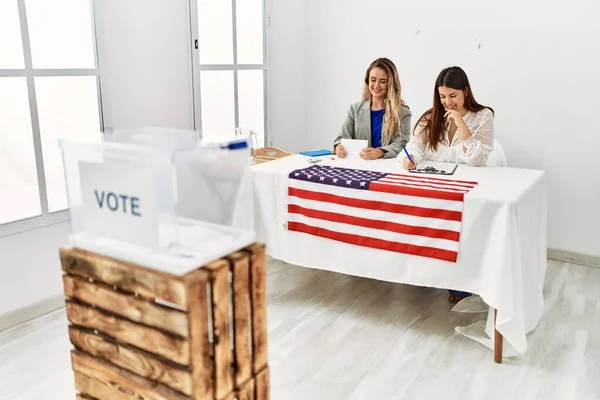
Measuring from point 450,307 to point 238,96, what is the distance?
6.81 feet

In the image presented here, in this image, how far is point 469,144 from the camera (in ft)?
9.31

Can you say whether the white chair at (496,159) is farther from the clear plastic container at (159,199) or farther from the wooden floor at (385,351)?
the clear plastic container at (159,199)

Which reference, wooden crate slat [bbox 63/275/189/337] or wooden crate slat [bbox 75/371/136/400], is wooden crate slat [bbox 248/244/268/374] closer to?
wooden crate slat [bbox 63/275/189/337]

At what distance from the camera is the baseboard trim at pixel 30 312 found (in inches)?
104

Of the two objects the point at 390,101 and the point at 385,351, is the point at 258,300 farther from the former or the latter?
the point at 390,101

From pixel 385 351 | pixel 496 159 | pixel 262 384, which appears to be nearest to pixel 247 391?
pixel 262 384

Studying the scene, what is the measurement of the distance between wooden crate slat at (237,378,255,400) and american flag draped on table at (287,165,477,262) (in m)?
1.36

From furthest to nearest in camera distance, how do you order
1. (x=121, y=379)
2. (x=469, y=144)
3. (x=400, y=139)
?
(x=400, y=139)
(x=469, y=144)
(x=121, y=379)

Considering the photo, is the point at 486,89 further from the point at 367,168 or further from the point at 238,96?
the point at 238,96

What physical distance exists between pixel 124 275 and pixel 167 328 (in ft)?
0.47

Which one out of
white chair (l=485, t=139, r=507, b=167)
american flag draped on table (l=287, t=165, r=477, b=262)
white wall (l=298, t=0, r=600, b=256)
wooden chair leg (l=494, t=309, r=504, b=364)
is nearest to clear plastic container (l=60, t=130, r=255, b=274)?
american flag draped on table (l=287, t=165, r=477, b=262)

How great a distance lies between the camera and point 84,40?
9.49 feet

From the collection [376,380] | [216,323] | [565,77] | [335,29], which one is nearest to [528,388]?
[376,380]

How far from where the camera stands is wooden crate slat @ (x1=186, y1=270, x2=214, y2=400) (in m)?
1.04
